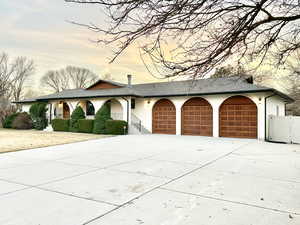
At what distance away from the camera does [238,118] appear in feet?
49.6

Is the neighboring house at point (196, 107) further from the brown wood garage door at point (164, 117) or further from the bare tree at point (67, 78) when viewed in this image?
the bare tree at point (67, 78)

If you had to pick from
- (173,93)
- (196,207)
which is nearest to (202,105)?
(173,93)

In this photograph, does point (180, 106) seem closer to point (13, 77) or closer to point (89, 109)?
point (89, 109)

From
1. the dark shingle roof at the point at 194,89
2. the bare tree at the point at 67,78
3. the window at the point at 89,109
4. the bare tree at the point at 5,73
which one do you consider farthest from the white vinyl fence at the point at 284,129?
the bare tree at the point at 67,78

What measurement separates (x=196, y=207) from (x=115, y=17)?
2.92 meters

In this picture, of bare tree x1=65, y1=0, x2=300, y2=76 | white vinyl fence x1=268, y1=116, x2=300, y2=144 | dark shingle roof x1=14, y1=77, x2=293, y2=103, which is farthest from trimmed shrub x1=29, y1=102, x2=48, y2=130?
bare tree x1=65, y1=0, x2=300, y2=76

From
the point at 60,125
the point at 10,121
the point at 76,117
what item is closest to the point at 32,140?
the point at 76,117

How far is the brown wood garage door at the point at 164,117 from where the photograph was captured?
1750 cm

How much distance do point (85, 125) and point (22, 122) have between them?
8298mm

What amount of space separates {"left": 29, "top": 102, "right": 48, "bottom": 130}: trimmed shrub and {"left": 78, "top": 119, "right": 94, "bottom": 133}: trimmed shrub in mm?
5411

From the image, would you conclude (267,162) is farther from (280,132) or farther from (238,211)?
(280,132)

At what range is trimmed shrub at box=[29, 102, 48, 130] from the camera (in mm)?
21969

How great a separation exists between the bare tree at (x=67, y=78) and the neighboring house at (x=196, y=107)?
81.6ft

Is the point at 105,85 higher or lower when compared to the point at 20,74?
lower
